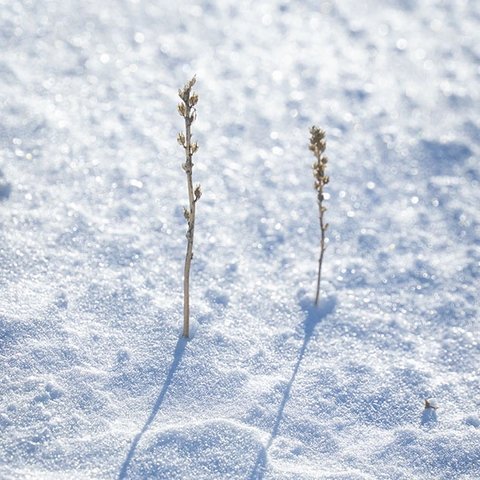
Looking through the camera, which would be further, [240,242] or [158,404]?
[240,242]

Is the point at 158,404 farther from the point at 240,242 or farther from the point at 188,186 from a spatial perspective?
the point at 240,242

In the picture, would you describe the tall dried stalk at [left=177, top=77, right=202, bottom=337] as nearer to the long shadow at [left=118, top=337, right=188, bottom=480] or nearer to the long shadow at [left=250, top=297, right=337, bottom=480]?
the long shadow at [left=118, top=337, right=188, bottom=480]

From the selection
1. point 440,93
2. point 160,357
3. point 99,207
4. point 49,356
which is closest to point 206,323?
point 160,357

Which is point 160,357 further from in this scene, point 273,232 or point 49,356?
point 273,232

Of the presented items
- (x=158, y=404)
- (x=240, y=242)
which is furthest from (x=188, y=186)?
(x=158, y=404)

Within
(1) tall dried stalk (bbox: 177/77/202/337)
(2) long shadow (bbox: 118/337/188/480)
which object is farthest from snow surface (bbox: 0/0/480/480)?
(1) tall dried stalk (bbox: 177/77/202/337)

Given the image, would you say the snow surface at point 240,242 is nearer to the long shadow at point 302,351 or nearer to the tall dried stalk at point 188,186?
the long shadow at point 302,351
